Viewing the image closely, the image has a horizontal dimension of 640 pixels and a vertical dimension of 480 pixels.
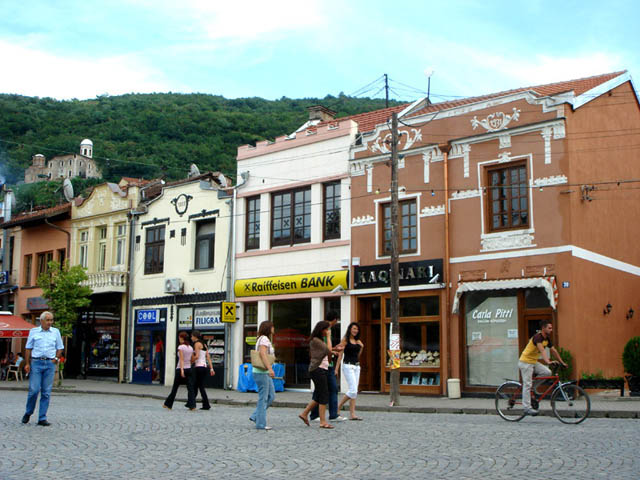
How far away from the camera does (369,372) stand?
23875 mm

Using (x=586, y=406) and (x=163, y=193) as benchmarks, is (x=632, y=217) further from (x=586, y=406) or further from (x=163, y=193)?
(x=163, y=193)

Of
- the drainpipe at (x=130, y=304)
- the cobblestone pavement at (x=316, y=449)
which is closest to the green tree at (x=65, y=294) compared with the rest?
the drainpipe at (x=130, y=304)

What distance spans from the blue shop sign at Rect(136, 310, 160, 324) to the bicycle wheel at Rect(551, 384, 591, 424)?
2041 centimetres

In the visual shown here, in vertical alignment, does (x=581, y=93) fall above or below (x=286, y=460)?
above

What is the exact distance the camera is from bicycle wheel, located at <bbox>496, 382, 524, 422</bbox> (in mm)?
13859

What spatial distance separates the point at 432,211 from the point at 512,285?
3.57 metres

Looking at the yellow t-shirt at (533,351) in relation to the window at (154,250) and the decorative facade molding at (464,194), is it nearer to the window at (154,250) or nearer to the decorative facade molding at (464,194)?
the decorative facade molding at (464,194)

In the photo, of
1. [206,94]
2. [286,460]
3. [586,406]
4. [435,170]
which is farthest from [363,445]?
[206,94]

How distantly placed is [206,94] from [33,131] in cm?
2262

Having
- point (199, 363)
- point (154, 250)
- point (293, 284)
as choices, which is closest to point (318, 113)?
point (154, 250)

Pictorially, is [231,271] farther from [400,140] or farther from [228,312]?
[400,140]

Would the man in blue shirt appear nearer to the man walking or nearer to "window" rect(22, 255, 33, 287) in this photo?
the man walking

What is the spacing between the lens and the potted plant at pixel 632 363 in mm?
19156

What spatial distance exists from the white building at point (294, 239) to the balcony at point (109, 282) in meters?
6.77
